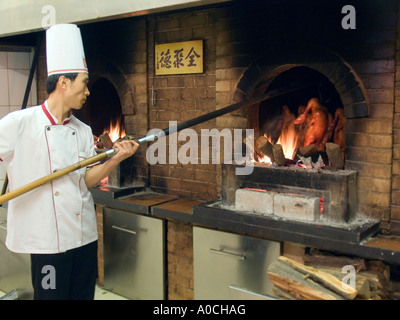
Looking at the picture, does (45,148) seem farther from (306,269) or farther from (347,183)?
(347,183)

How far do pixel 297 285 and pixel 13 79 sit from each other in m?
4.00

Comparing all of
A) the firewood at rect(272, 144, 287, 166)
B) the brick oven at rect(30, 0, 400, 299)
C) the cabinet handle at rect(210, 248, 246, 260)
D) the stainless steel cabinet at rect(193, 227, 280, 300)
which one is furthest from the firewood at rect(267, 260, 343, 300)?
the firewood at rect(272, 144, 287, 166)

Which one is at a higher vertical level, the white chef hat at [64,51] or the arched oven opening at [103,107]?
the white chef hat at [64,51]

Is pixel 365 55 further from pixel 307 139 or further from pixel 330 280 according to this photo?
pixel 330 280

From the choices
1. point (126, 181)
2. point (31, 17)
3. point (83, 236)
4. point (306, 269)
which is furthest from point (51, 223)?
point (31, 17)

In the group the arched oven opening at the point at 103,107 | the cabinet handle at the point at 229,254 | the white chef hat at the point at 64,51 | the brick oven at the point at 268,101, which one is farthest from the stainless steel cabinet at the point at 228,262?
the arched oven opening at the point at 103,107

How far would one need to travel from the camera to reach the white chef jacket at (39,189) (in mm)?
2469

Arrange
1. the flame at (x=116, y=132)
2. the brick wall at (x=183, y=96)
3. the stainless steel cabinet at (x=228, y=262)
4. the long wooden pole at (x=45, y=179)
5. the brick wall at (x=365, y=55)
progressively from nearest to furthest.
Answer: the long wooden pole at (x=45, y=179) → the brick wall at (x=365, y=55) → the stainless steel cabinet at (x=228, y=262) → the brick wall at (x=183, y=96) → the flame at (x=116, y=132)

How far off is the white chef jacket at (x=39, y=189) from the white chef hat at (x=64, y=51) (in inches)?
9.7

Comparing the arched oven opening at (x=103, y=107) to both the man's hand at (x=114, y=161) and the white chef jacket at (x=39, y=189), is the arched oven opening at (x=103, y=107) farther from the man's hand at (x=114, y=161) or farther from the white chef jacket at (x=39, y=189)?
the white chef jacket at (x=39, y=189)

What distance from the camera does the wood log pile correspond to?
2053 mm

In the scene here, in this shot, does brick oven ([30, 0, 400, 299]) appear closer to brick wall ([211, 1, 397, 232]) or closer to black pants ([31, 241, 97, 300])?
brick wall ([211, 1, 397, 232])

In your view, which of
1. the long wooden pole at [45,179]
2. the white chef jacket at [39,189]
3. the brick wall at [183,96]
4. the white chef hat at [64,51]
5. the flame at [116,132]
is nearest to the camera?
the long wooden pole at [45,179]

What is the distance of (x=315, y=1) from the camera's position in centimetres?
300
